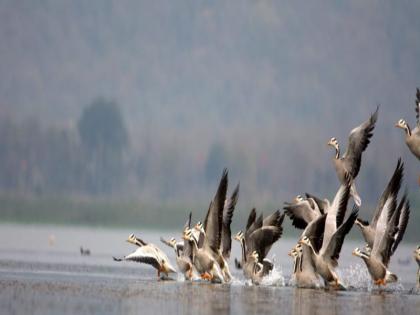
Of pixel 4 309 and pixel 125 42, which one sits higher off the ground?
pixel 125 42

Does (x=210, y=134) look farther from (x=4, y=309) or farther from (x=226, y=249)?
(x=4, y=309)

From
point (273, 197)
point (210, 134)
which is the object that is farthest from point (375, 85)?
point (273, 197)

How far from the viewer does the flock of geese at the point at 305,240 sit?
26.5 metres

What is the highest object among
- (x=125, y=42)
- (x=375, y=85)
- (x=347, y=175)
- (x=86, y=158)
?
(x=125, y=42)

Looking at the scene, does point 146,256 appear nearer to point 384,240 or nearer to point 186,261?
point 186,261

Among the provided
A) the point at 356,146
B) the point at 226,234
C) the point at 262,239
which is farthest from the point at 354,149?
the point at 226,234

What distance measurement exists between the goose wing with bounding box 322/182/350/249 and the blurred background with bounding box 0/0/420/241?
1915 inches

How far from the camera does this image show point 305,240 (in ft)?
86.4

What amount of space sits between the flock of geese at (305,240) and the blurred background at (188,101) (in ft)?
153

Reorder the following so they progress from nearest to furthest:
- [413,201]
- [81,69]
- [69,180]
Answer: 1. [413,201]
2. [69,180]
3. [81,69]

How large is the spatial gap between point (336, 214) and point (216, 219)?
2.54 metres

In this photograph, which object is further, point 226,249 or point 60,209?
point 60,209

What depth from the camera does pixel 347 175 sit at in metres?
29.1

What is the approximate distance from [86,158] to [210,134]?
17190mm
